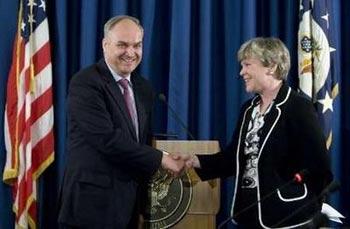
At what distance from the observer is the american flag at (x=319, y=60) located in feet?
13.3

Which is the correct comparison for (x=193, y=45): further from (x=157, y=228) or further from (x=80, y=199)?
(x=80, y=199)

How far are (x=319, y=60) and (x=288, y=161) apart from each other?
1535 millimetres

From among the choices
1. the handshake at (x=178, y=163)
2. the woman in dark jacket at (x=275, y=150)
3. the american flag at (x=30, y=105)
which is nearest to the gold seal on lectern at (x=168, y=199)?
the handshake at (x=178, y=163)

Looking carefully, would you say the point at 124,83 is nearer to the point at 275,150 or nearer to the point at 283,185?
the point at 275,150

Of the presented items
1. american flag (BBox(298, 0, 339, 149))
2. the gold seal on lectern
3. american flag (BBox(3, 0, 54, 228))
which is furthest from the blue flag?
american flag (BBox(3, 0, 54, 228))

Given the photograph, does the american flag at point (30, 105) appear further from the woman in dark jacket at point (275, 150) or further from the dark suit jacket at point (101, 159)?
the woman in dark jacket at point (275, 150)

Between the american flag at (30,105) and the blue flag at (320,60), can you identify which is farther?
the american flag at (30,105)

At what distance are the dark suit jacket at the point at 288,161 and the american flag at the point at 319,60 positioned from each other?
129 cm

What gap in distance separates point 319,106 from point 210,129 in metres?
0.82

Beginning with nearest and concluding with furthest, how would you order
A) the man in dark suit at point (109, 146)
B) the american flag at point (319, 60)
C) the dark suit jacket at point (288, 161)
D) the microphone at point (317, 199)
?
the microphone at point (317, 199)
the dark suit jacket at point (288, 161)
the man in dark suit at point (109, 146)
the american flag at point (319, 60)

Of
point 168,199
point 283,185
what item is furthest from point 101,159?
point 283,185

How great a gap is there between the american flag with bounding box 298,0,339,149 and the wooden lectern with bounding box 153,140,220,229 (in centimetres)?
97

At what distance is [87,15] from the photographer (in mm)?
4379

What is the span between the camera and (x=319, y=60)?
405 cm
